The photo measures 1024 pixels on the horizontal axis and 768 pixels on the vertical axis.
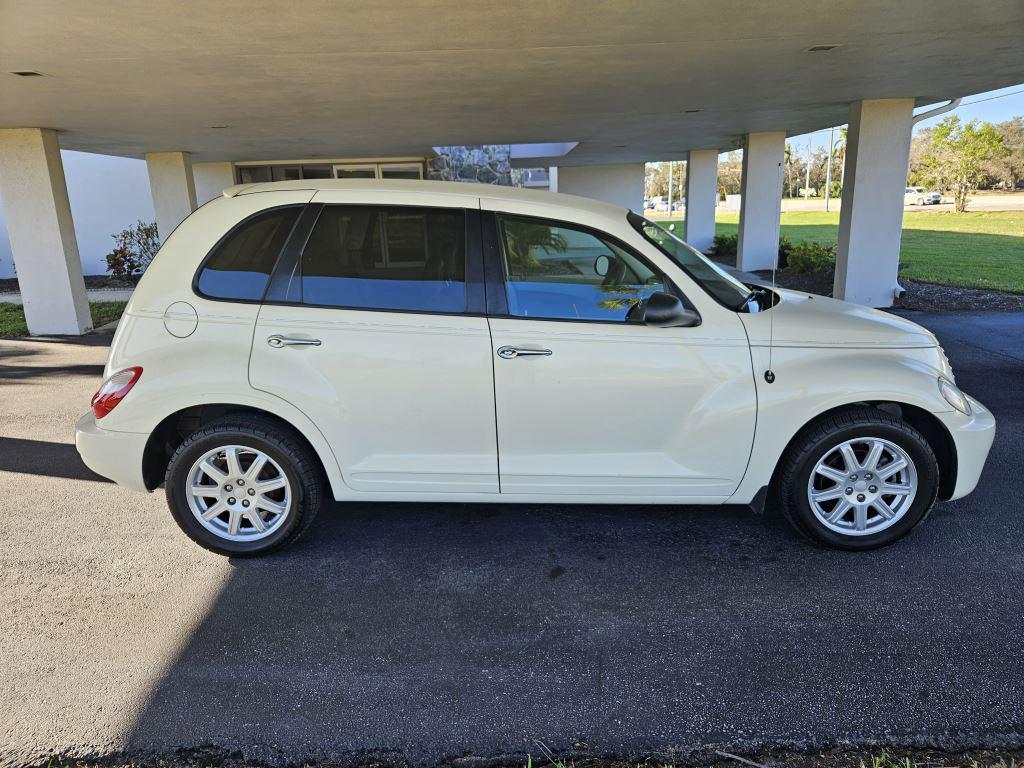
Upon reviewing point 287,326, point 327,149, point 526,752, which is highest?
point 327,149

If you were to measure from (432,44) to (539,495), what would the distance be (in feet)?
14.2

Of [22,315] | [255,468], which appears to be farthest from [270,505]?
A: [22,315]

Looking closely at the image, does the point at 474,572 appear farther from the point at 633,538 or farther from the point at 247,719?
the point at 247,719

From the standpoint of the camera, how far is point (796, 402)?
3.65 m

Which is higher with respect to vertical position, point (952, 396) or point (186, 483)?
point (952, 396)

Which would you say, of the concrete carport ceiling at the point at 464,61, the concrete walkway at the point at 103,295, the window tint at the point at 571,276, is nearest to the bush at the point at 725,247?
the concrete carport ceiling at the point at 464,61

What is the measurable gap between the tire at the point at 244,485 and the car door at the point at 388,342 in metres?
0.22

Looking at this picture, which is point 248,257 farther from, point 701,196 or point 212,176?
point 701,196

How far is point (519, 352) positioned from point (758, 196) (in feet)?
51.2

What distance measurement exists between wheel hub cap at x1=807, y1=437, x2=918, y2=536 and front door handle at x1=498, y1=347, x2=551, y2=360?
1556 millimetres

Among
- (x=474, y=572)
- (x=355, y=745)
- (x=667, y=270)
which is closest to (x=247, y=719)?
(x=355, y=745)

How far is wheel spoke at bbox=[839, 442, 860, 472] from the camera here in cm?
372

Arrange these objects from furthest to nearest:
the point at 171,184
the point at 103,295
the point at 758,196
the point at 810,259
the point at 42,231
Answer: the point at 758,196
the point at 810,259
the point at 103,295
the point at 171,184
the point at 42,231

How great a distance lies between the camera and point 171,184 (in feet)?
46.8
